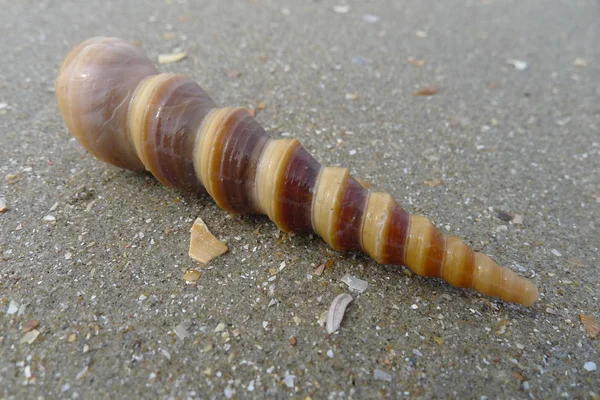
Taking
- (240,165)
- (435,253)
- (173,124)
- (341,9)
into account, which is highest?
(173,124)

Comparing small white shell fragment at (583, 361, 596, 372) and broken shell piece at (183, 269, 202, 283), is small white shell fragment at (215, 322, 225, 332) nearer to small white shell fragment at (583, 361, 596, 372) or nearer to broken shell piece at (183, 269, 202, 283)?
broken shell piece at (183, 269, 202, 283)

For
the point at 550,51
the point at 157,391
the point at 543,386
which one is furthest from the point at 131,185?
the point at 550,51

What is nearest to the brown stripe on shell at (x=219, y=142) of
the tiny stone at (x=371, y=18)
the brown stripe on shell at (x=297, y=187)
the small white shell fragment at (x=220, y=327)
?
the brown stripe on shell at (x=297, y=187)

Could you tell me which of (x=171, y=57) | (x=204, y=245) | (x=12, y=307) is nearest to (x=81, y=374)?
(x=12, y=307)

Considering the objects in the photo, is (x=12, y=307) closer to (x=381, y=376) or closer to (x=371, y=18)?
(x=381, y=376)

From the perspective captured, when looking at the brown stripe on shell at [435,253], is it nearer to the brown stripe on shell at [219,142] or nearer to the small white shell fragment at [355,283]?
the small white shell fragment at [355,283]

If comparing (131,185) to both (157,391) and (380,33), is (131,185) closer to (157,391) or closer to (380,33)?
(157,391)
